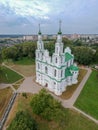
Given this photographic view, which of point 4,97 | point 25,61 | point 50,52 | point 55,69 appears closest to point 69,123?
point 55,69

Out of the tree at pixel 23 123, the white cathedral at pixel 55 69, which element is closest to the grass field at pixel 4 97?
the tree at pixel 23 123

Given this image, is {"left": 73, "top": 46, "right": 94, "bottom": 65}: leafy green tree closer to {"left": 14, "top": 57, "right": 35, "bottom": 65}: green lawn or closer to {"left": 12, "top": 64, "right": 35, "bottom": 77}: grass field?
{"left": 12, "top": 64, "right": 35, "bottom": 77}: grass field

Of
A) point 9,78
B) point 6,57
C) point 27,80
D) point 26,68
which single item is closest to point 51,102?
point 27,80

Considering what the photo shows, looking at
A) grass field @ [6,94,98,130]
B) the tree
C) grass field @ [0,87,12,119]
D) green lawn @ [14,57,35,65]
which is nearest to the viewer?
the tree

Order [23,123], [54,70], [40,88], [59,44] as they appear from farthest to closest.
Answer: [40,88], [54,70], [59,44], [23,123]

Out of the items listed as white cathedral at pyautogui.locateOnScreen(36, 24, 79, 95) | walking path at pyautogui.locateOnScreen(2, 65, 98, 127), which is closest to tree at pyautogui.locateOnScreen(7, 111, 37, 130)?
walking path at pyautogui.locateOnScreen(2, 65, 98, 127)

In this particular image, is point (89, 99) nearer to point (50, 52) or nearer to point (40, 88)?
point (40, 88)
